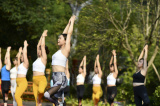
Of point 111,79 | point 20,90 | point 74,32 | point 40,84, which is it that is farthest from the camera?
point 74,32

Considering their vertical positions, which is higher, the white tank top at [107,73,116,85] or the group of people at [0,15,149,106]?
the group of people at [0,15,149,106]

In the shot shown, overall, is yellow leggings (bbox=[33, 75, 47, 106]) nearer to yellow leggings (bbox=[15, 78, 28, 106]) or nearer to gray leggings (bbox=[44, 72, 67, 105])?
yellow leggings (bbox=[15, 78, 28, 106])

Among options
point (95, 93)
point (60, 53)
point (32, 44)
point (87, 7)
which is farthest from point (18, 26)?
point (60, 53)

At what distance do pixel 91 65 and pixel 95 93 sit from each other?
8.76 metres

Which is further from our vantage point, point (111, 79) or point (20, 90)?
point (111, 79)

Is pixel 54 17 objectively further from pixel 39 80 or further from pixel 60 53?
pixel 60 53

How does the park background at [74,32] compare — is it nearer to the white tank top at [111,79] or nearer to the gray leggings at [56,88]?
the white tank top at [111,79]

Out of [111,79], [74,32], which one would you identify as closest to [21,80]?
[111,79]

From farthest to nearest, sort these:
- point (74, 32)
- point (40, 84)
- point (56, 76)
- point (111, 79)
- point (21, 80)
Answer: point (74, 32) < point (111, 79) < point (21, 80) < point (40, 84) < point (56, 76)

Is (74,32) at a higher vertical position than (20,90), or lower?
higher

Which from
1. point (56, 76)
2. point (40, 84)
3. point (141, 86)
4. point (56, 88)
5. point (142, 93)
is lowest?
point (142, 93)

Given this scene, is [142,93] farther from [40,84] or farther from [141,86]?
[40,84]

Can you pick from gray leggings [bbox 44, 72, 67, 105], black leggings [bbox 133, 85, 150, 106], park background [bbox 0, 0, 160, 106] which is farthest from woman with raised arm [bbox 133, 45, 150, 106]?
park background [bbox 0, 0, 160, 106]

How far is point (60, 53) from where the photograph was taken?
776 centimetres
